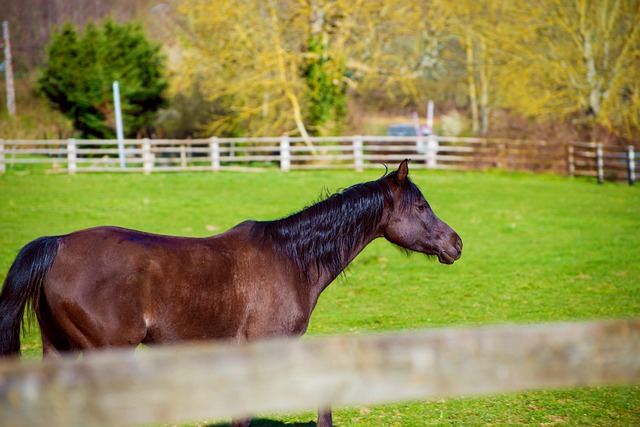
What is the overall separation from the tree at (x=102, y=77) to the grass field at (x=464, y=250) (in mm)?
7984

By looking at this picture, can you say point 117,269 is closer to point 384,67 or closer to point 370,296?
point 370,296

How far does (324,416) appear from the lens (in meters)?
4.55

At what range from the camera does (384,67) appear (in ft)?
98.2

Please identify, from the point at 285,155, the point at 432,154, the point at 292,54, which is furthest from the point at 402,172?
the point at 292,54

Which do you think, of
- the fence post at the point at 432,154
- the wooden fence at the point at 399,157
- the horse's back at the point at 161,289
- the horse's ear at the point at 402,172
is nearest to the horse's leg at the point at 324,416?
the horse's back at the point at 161,289

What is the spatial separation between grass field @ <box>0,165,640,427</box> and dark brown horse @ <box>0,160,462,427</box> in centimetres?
131

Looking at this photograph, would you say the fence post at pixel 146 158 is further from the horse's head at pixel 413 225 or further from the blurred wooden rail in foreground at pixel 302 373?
the blurred wooden rail in foreground at pixel 302 373

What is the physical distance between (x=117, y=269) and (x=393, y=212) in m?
1.96

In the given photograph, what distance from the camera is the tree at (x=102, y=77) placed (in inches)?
1209

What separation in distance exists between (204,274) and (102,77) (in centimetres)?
2808

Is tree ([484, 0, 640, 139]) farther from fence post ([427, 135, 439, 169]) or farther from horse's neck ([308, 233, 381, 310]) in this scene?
horse's neck ([308, 233, 381, 310])

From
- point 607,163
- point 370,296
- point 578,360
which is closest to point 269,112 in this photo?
point 607,163

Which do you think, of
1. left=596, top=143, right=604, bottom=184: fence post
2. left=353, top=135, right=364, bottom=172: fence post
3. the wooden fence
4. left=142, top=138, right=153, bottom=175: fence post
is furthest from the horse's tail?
left=596, top=143, right=604, bottom=184: fence post

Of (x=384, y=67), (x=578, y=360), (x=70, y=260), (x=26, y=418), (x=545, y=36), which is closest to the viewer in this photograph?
(x=26, y=418)
